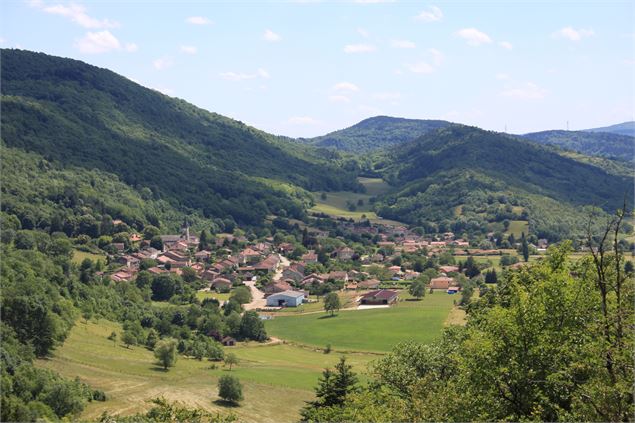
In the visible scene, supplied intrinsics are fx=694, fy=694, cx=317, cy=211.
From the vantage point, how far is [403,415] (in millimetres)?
19859

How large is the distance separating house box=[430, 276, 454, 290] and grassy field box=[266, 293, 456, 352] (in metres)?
12.6

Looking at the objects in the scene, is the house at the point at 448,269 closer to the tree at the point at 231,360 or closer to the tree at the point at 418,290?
the tree at the point at 418,290

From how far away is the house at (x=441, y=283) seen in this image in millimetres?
100956

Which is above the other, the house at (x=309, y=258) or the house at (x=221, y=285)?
the house at (x=309, y=258)

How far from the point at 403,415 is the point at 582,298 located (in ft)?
20.4

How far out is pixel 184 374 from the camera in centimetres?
5553

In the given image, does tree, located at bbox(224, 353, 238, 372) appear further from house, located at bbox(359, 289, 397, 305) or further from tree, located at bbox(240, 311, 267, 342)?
house, located at bbox(359, 289, 397, 305)

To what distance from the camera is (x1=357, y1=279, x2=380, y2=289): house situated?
101512 millimetres

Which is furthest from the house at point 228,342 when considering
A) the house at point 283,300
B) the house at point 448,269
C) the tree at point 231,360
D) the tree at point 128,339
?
the house at point 448,269

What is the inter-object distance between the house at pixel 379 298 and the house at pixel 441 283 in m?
10.9

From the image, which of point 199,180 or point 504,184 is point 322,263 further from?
point 504,184

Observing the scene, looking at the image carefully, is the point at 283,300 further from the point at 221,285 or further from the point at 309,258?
the point at 309,258

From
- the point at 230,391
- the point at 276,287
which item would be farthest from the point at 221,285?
the point at 230,391

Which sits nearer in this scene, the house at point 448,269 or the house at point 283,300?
the house at point 283,300
